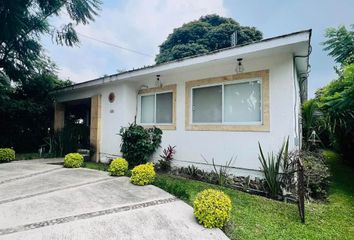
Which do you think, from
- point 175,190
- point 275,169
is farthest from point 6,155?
point 275,169

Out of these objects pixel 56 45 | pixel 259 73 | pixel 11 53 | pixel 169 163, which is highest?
pixel 56 45

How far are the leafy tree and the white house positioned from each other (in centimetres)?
1832

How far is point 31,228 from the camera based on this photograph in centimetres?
331

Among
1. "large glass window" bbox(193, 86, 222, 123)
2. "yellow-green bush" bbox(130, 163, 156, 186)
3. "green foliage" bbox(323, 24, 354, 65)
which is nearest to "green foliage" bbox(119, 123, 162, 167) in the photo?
"large glass window" bbox(193, 86, 222, 123)

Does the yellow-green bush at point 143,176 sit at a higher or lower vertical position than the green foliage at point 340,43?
lower

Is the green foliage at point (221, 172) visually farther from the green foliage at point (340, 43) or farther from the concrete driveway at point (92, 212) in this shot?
the green foliage at point (340, 43)

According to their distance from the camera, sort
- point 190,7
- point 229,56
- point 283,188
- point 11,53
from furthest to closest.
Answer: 1. point 190,7
2. point 11,53
3. point 229,56
4. point 283,188

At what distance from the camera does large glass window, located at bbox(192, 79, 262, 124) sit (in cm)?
630

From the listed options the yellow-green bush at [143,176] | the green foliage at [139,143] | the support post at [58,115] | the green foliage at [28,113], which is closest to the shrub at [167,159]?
the green foliage at [139,143]

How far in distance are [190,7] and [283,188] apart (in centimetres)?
1772

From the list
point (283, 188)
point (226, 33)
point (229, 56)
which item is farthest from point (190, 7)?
point (283, 188)

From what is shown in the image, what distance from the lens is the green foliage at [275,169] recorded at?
213 inches

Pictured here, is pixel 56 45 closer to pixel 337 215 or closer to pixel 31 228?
pixel 31 228

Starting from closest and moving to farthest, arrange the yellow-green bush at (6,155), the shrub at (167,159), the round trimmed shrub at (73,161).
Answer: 1. the shrub at (167,159)
2. the round trimmed shrub at (73,161)
3. the yellow-green bush at (6,155)
